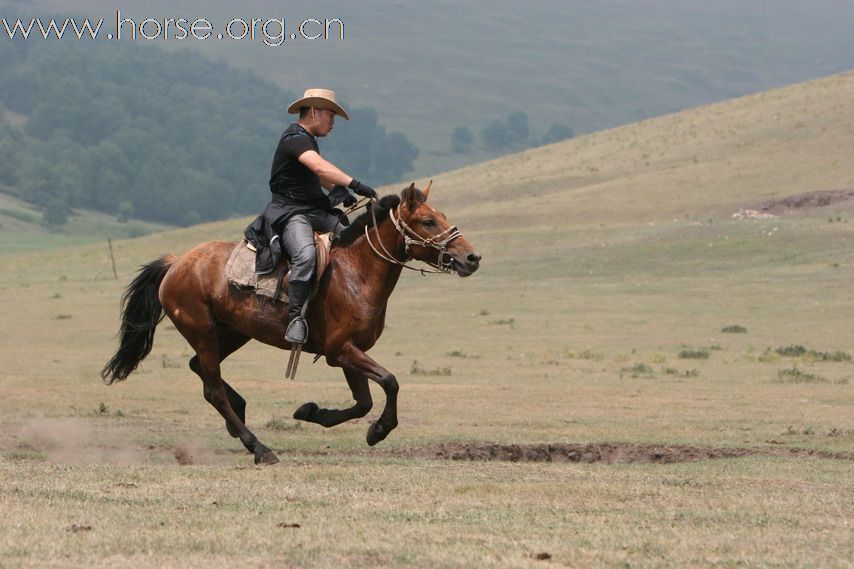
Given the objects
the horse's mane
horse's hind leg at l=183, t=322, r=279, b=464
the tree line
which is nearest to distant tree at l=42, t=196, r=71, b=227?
the tree line

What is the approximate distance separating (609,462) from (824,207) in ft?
129

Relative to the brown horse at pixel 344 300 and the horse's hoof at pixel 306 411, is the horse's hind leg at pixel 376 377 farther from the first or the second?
the horse's hoof at pixel 306 411

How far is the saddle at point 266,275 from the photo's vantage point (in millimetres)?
11367

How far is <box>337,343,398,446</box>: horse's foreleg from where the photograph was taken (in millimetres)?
10969

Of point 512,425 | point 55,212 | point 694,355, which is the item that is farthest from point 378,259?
point 55,212

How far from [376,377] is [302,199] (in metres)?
1.68

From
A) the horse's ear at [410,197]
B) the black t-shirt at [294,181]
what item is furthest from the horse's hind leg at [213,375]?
the horse's ear at [410,197]

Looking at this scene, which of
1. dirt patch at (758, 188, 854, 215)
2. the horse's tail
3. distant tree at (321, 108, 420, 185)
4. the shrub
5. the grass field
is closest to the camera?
the grass field

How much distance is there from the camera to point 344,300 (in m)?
11.2

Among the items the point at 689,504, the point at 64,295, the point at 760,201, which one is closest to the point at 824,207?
the point at 760,201

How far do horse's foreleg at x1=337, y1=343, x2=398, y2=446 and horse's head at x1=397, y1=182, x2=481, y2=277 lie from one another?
0.90 metres

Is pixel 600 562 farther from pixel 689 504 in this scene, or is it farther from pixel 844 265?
pixel 844 265

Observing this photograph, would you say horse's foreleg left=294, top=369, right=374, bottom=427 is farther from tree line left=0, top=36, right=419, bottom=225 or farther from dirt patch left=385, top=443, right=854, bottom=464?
tree line left=0, top=36, right=419, bottom=225

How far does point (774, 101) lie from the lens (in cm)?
7500
